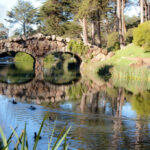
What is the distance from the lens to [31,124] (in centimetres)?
936

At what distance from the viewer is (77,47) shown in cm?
3509

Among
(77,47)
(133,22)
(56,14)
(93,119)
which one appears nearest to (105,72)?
(77,47)

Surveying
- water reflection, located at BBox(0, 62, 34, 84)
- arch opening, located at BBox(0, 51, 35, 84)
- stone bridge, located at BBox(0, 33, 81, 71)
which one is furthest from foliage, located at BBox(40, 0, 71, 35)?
water reflection, located at BBox(0, 62, 34, 84)

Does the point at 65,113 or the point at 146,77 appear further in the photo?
the point at 146,77

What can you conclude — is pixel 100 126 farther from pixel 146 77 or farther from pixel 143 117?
pixel 146 77

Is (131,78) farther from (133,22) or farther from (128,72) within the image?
(133,22)

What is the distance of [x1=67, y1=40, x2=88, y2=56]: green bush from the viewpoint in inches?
1382

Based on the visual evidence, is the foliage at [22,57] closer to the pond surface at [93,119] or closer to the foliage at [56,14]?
the foliage at [56,14]

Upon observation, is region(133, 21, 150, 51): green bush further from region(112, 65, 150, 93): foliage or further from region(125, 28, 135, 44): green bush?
region(125, 28, 135, 44): green bush

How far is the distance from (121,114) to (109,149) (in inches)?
170

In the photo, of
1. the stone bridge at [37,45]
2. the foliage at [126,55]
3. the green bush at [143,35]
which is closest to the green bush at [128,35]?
the foliage at [126,55]

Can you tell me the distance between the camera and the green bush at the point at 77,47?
3509cm

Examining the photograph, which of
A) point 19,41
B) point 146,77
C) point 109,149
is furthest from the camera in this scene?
point 19,41

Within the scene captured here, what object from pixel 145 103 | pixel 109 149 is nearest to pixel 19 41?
pixel 145 103
